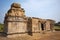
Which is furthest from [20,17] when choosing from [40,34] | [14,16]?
[40,34]

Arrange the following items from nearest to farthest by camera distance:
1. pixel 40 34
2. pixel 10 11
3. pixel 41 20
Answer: pixel 10 11 < pixel 40 34 < pixel 41 20

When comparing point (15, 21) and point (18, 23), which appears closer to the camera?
point (15, 21)

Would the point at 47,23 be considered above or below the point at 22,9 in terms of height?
below

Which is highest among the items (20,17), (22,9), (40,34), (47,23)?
(22,9)

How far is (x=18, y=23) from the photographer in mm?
13062

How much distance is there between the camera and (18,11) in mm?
13789

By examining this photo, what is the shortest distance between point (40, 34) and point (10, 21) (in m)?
4.64

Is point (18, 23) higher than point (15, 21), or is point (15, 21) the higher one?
point (15, 21)

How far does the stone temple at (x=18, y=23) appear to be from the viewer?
1259cm

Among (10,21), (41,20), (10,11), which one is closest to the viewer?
(10,21)

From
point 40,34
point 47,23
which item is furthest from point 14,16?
point 47,23

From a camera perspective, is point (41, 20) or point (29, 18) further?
point (41, 20)

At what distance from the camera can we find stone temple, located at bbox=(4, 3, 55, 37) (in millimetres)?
12586

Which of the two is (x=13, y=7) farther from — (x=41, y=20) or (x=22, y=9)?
(x=41, y=20)
